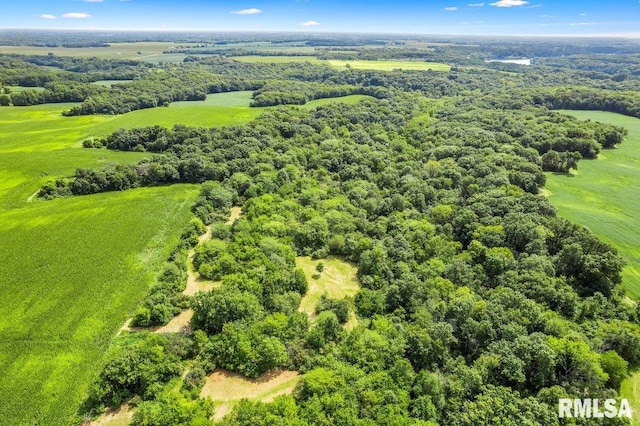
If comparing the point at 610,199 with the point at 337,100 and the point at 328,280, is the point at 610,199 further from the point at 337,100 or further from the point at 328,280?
the point at 337,100

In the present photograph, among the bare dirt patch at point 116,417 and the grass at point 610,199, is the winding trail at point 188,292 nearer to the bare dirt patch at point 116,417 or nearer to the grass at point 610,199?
the bare dirt patch at point 116,417

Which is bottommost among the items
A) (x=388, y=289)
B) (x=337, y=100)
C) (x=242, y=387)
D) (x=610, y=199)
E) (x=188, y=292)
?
(x=242, y=387)

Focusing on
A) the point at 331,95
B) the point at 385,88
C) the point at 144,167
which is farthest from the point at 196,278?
the point at 385,88

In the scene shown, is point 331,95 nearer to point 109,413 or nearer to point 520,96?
point 520,96

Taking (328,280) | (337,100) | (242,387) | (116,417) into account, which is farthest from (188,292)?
(337,100)

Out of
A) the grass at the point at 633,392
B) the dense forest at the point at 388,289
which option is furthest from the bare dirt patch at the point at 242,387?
the grass at the point at 633,392
